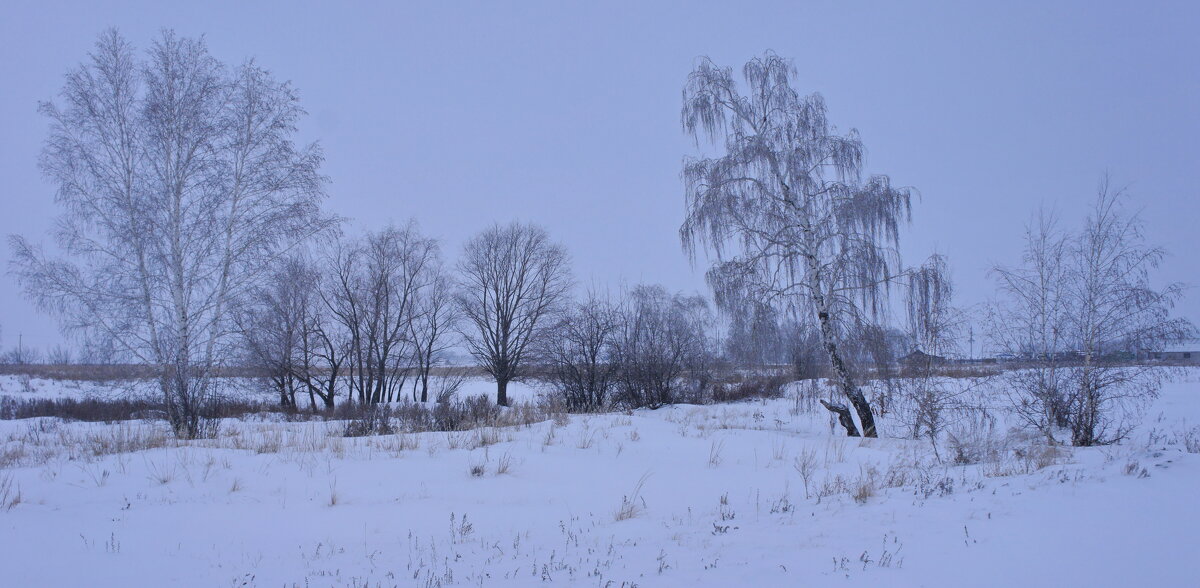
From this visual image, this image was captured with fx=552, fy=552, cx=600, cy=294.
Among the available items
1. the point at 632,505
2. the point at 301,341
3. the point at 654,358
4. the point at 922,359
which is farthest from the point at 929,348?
the point at 301,341

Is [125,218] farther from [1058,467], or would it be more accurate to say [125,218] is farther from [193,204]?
[1058,467]

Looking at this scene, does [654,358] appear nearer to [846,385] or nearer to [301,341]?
[846,385]

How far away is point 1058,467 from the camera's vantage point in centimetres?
632

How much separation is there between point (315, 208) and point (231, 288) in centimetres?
287

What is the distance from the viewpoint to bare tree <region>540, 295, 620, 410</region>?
21.6m

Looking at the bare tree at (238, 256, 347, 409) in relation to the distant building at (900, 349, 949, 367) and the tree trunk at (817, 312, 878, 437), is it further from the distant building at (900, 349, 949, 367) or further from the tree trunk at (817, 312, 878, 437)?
the distant building at (900, 349, 949, 367)

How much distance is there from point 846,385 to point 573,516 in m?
9.34

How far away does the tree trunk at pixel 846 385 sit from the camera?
12555mm

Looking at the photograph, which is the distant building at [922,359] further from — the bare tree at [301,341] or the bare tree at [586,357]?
the bare tree at [301,341]

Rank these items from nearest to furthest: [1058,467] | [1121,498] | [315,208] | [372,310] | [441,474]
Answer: [1121,498] → [1058,467] → [441,474] → [315,208] → [372,310]

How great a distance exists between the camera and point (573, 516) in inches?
219

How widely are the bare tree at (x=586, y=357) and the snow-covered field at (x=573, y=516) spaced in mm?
12915

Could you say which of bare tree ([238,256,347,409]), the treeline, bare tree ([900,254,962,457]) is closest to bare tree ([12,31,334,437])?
Answer: the treeline

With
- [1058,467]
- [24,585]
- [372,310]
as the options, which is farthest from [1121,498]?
[372,310]
